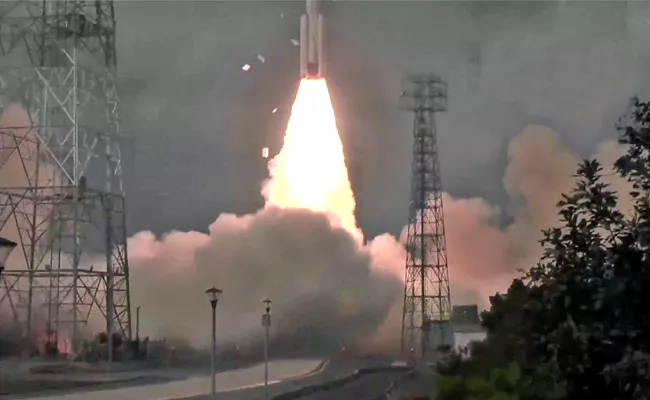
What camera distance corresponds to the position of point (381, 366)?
21.8 m

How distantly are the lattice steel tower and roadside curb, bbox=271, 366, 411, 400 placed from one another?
713 millimetres

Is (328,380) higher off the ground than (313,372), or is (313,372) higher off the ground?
(313,372)

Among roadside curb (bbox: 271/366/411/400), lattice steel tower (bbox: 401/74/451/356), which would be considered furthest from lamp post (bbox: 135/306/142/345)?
lattice steel tower (bbox: 401/74/451/356)

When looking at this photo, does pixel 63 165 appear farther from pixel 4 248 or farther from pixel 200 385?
pixel 4 248

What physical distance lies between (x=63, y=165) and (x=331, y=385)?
26.8ft

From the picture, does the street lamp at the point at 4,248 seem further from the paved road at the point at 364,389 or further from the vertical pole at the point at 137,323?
the vertical pole at the point at 137,323

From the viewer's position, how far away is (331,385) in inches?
787

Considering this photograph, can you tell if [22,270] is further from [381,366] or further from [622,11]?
[622,11]

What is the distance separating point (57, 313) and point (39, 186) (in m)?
3.15

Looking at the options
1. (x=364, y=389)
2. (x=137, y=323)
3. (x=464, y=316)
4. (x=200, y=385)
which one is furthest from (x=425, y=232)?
(x=137, y=323)

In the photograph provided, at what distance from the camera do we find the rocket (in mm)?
22969

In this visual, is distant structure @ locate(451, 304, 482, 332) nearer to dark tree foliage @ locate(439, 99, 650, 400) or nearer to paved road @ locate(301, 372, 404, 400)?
paved road @ locate(301, 372, 404, 400)

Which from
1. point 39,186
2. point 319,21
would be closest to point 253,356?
point 39,186

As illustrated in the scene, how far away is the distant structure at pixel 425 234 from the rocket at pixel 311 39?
101 inches
